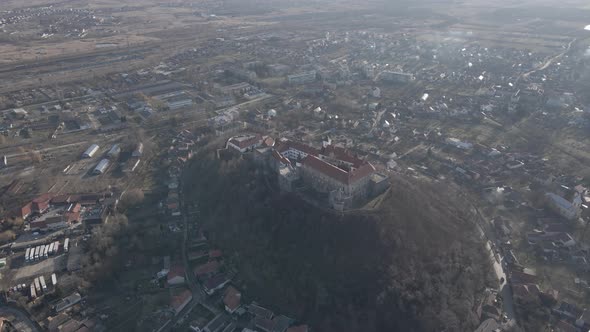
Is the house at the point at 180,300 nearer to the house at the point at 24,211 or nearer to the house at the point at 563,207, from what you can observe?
the house at the point at 24,211

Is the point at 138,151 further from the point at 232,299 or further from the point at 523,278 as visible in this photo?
the point at 523,278

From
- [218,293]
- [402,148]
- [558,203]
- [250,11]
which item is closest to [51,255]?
[218,293]

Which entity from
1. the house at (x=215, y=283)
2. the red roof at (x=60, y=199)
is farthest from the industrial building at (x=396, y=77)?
the red roof at (x=60, y=199)

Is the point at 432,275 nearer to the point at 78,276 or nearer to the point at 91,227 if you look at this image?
the point at 78,276

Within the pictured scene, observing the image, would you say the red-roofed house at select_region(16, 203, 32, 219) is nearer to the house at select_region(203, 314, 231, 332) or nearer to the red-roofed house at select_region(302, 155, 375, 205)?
the house at select_region(203, 314, 231, 332)

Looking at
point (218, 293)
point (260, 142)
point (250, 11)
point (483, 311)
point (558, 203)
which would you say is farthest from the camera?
point (250, 11)

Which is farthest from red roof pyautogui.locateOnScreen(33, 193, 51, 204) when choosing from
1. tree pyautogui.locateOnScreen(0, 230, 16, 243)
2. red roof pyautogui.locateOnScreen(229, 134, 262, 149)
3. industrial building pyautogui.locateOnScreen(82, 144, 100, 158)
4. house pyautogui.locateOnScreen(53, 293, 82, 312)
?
red roof pyautogui.locateOnScreen(229, 134, 262, 149)
